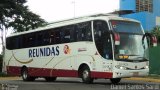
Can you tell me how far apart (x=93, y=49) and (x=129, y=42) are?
1.88 meters

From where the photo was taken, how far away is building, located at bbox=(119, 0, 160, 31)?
228 ft

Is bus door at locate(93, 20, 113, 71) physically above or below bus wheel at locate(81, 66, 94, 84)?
above

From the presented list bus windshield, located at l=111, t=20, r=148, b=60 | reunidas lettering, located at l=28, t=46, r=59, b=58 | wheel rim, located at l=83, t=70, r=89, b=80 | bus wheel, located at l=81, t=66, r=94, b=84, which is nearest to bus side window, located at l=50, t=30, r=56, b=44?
reunidas lettering, located at l=28, t=46, r=59, b=58

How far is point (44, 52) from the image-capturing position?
1054 inches

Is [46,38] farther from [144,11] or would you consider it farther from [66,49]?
[144,11]

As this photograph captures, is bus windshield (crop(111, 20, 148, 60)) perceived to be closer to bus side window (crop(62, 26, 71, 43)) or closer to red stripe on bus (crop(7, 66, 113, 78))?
red stripe on bus (crop(7, 66, 113, 78))

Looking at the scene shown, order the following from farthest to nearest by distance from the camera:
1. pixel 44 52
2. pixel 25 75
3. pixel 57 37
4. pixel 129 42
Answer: pixel 25 75, pixel 44 52, pixel 57 37, pixel 129 42

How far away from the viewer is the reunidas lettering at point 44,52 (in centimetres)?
2548

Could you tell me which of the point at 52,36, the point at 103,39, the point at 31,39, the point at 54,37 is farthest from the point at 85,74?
the point at 31,39

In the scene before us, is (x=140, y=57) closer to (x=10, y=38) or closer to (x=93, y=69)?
(x=93, y=69)

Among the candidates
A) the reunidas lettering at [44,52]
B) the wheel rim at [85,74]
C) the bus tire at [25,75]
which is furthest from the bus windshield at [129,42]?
the bus tire at [25,75]

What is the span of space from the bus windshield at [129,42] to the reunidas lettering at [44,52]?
5056 millimetres

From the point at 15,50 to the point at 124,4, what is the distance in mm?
45286

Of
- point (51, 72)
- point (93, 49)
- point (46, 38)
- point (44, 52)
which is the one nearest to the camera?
point (93, 49)
